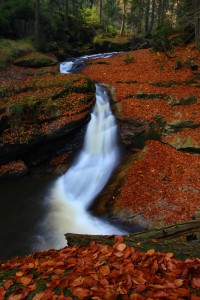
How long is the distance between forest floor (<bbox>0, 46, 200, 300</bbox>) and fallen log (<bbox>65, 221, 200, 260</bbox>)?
0.18 metres

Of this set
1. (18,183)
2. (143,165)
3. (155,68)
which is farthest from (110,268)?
(155,68)

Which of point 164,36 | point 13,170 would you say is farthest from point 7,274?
point 164,36

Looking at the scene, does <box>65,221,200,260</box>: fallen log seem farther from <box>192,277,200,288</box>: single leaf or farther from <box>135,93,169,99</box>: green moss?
<box>135,93,169,99</box>: green moss

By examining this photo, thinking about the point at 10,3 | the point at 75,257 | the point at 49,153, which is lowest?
the point at 49,153

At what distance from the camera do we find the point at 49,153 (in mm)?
13117

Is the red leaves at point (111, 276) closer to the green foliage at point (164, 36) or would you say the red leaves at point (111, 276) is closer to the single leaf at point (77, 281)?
the single leaf at point (77, 281)

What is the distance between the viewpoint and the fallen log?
4148 mm

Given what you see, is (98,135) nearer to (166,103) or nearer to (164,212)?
(166,103)

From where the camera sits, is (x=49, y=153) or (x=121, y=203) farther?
(x=49, y=153)

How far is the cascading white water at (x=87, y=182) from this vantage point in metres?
9.07

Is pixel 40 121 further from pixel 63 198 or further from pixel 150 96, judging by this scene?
pixel 150 96

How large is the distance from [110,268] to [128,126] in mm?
9480

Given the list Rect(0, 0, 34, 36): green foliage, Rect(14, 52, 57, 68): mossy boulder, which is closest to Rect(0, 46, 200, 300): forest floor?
Rect(14, 52, 57, 68): mossy boulder

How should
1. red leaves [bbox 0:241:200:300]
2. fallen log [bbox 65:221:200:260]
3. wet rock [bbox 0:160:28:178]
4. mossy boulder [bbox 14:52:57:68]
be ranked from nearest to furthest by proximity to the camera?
red leaves [bbox 0:241:200:300]
fallen log [bbox 65:221:200:260]
wet rock [bbox 0:160:28:178]
mossy boulder [bbox 14:52:57:68]
